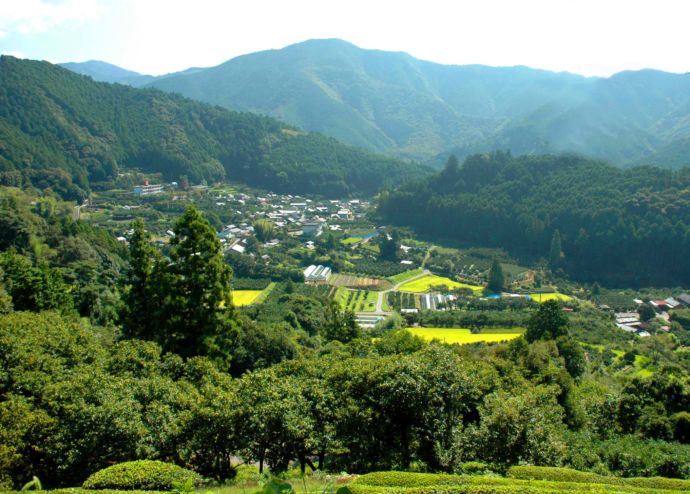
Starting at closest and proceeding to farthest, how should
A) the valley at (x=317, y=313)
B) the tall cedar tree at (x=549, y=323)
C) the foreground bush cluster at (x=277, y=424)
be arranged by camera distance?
the foreground bush cluster at (x=277, y=424), the valley at (x=317, y=313), the tall cedar tree at (x=549, y=323)

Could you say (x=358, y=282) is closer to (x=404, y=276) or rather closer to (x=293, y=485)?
(x=404, y=276)

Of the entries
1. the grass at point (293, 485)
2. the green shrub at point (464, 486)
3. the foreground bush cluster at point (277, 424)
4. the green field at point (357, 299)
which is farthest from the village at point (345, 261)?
the green shrub at point (464, 486)

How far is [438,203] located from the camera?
8475 cm

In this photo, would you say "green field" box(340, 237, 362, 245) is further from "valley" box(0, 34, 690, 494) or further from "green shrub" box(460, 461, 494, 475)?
"green shrub" box(460, 461, 494, 475)

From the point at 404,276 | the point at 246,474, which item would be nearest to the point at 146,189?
the point at 404,276

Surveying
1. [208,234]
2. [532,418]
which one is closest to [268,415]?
[532,418]

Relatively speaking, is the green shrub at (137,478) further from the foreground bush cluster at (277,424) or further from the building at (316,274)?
the building at (316,274)

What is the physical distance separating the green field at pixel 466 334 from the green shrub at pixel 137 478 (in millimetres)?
27640

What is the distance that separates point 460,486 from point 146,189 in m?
88.0

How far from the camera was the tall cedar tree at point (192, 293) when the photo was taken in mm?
19031

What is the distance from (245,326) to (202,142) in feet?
326

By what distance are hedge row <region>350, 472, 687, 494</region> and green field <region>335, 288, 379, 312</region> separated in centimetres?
3538

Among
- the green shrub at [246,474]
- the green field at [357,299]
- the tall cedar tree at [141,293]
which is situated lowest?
the green field at [357,299]

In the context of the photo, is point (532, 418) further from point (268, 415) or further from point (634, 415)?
point (634, 415)
